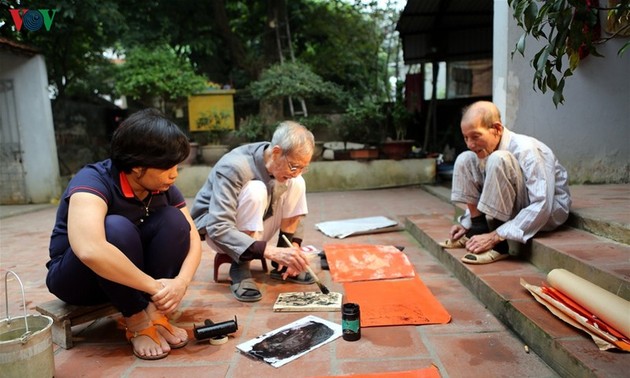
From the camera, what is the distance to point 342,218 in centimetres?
432

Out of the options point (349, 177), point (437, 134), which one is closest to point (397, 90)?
point (437, 134)

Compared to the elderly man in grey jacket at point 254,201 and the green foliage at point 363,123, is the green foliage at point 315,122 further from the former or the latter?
the elderly man in grey jacket at point 254,201

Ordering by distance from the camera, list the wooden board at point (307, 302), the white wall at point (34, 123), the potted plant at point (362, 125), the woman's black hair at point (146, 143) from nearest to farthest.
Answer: the woman's black hair at point (146, 143) → the wooden board at point (307, 302) → the white wall at point (34, 123) → the potted plant at point (362, 125)

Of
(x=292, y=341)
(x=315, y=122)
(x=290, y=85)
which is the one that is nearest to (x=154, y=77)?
(x=290, y=85)

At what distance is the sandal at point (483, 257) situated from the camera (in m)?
2.25

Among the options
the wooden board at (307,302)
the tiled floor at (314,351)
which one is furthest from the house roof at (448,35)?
the wooden board at (307,302)

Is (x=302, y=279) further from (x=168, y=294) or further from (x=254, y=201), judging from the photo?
(x=168, y=294)

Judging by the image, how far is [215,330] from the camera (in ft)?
5.51

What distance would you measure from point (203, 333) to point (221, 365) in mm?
191

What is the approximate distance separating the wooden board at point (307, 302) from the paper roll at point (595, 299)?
93 cm

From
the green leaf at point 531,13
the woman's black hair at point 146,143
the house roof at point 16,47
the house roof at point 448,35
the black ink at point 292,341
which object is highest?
the house roof at point 448,35

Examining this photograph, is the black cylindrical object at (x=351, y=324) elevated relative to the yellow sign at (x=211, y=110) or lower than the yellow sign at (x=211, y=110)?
lower

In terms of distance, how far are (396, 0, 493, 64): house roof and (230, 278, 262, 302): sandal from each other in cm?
597

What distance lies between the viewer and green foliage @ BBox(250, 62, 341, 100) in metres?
6.74
